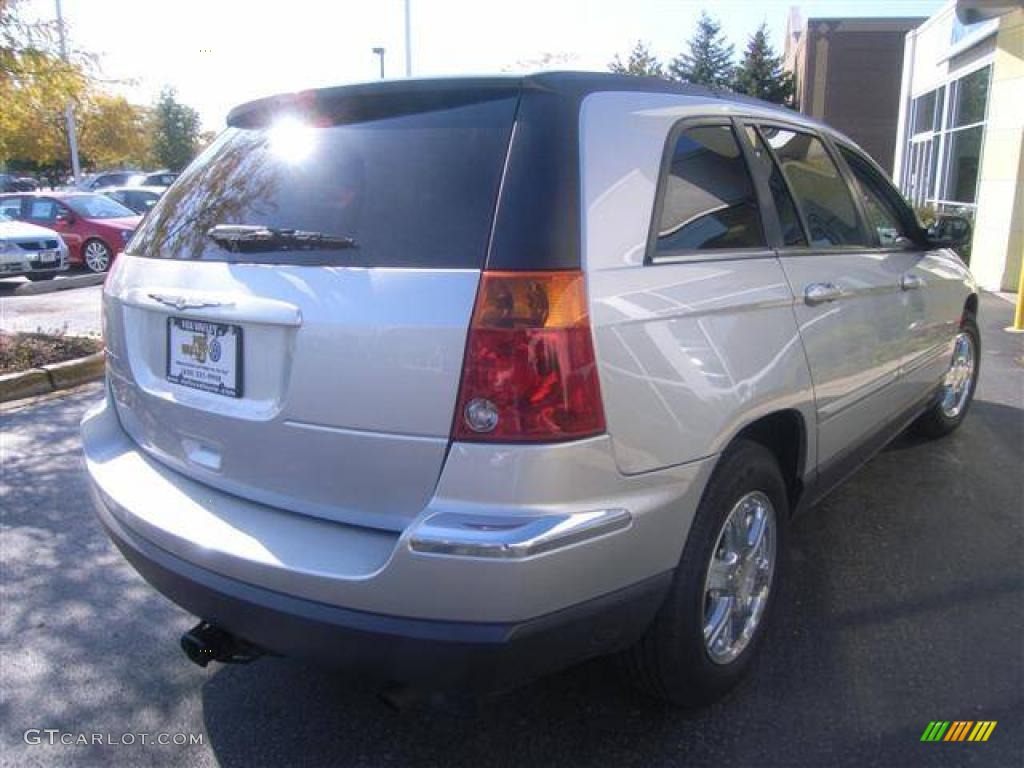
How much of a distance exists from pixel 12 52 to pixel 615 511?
23.6 feet

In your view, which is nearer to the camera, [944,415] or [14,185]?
[944,415]

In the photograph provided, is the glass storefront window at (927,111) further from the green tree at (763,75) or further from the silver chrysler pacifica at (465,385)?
the green tree at (763,75)

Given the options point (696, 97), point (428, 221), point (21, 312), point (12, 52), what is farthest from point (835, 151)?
point (21, 312)

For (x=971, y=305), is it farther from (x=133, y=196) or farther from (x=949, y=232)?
(x=133, y=196)

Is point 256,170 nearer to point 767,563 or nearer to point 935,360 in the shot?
point 767,563

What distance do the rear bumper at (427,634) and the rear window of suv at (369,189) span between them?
83 centimetres

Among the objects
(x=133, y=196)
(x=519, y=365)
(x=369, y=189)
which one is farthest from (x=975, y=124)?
(x=133, y=196)

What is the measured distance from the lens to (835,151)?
144 inches

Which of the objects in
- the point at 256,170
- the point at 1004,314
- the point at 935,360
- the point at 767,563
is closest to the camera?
the point at 256,170

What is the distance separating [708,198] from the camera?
257cm

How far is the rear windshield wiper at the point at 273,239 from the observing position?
7.01 ft

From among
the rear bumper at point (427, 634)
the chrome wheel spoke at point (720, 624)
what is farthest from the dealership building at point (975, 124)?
the rear bumper at point (427, 634)

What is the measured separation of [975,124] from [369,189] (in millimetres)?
13632

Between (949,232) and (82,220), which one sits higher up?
(949,232)
